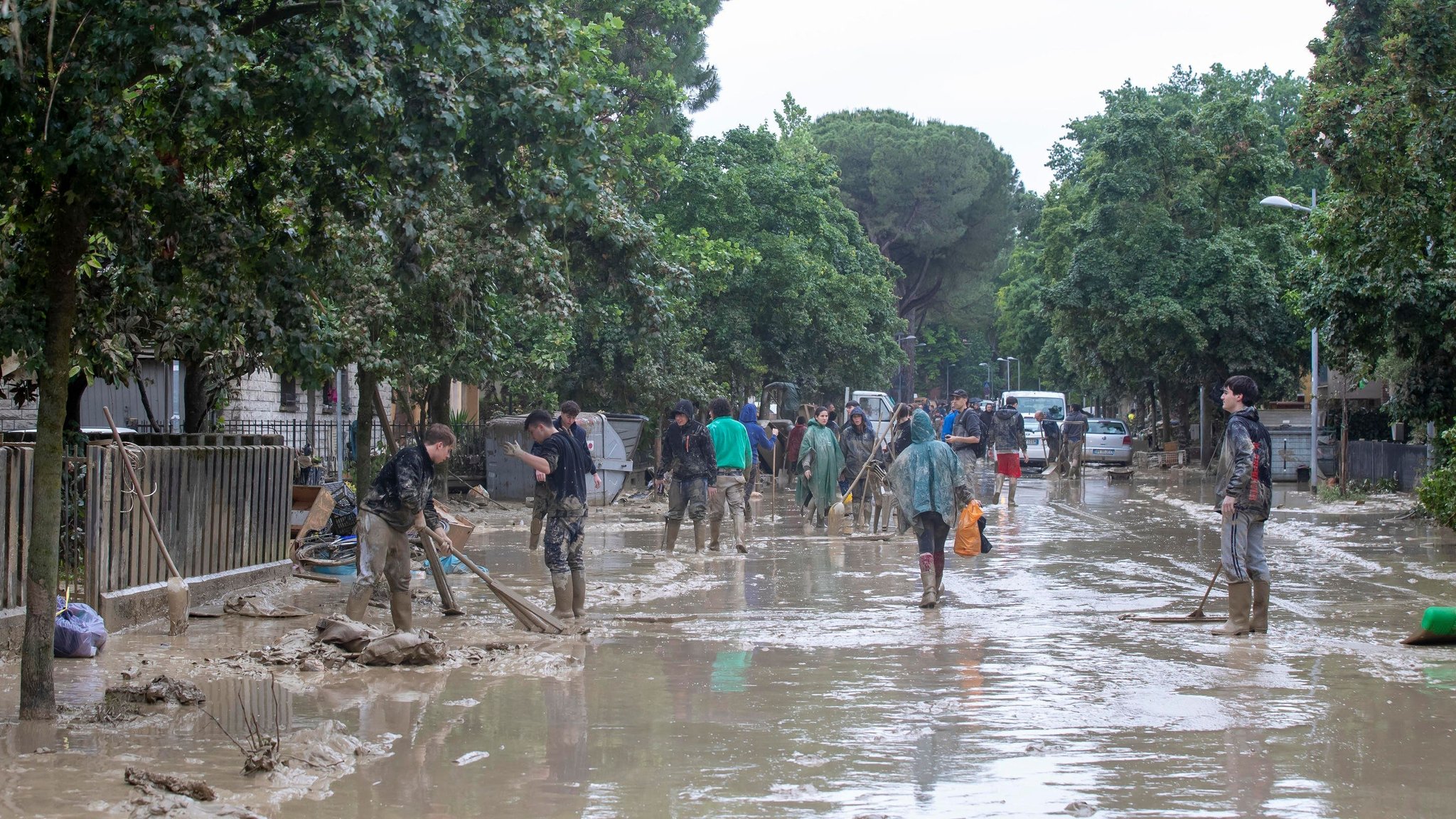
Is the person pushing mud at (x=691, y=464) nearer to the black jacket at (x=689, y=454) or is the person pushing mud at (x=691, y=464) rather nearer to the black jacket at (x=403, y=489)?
the black jacket at (x=689, y=454)

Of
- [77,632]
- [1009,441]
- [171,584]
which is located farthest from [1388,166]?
[77,632]

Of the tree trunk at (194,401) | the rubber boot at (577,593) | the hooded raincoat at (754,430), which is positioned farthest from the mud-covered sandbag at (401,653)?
the hooded raincoat at (754,430)

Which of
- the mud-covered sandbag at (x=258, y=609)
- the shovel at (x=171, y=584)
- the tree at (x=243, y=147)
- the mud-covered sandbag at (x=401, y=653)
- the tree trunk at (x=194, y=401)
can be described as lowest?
the mud-covered sandbag at (x=258, y=609)

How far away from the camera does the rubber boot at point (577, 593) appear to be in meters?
10.5

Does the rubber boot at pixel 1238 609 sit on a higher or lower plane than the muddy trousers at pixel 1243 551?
lower

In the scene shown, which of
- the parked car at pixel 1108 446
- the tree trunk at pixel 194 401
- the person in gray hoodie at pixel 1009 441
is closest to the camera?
the tree trunk at pixel 194 401

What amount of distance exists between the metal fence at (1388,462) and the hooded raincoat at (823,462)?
10679 mm

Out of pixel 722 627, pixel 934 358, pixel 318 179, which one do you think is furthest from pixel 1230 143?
pixel 934 358

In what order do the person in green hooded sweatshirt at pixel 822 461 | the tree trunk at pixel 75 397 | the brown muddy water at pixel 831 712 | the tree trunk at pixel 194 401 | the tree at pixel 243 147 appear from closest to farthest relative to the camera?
the brown muddy water at pixel 831 712 → the tree at pixel 243 147 → the tree trunk at pixel 75 397 → the tree trunk at pixel 194 401 → the person in green hooded sweatshirt at pixel 822 461

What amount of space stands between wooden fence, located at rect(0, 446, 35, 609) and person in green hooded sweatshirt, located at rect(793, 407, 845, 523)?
1130cm

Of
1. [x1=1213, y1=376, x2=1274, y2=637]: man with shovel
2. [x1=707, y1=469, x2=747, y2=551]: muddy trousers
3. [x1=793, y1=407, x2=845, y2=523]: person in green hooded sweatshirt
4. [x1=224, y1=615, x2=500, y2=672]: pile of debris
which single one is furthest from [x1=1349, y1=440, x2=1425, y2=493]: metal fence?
[x1=224, y1=615, x2=500, y2=672]: pile of debris

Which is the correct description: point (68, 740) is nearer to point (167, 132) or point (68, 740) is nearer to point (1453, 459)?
point (167, 132)

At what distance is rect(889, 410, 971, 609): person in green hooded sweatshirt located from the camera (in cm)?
1140

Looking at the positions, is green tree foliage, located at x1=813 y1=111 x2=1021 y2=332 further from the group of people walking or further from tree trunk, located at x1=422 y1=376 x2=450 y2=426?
the group of people walking
